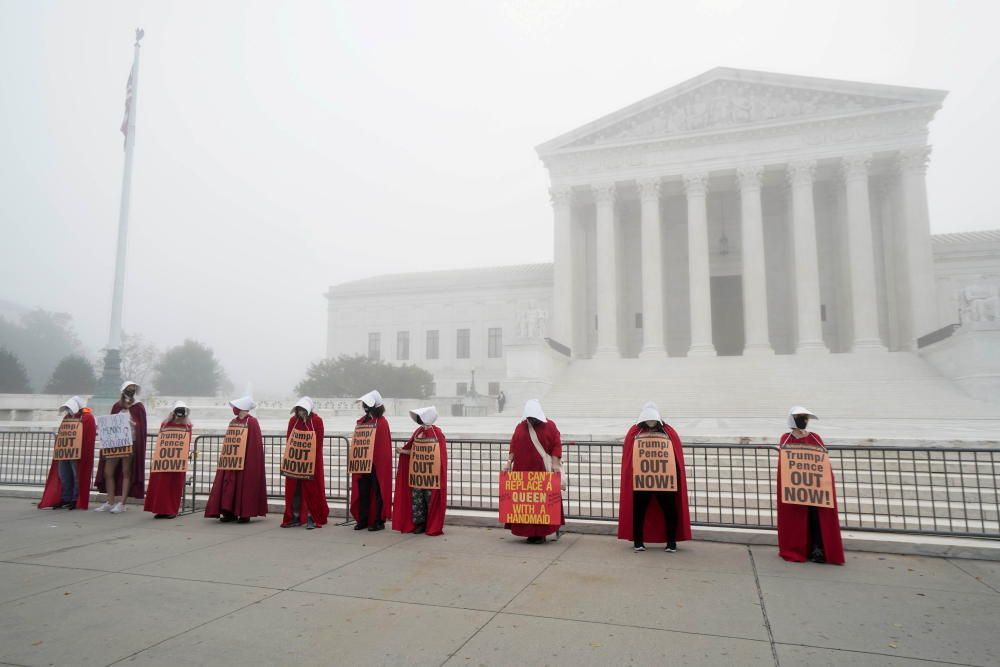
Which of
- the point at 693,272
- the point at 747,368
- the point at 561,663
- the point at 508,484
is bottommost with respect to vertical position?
the point at 561,663

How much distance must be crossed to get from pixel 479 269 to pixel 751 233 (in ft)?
113

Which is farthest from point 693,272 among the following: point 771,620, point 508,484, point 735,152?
point 771,620

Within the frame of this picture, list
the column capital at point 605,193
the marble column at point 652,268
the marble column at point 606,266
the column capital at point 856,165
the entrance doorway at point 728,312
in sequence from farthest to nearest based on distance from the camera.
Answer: the entrance doorway at point 728,312, the column capital at point 605,193, the marble column at point 606,266, the marble column at point 652,268, the column capital at point 856,165

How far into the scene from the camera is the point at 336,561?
650 cm

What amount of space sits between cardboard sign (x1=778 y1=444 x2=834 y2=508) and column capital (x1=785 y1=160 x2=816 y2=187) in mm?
29678

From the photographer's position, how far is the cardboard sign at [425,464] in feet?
25.8

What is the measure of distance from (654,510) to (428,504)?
9.30 feet

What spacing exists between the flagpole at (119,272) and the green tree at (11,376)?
25.4 metres

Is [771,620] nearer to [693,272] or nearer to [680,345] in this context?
[693,272]

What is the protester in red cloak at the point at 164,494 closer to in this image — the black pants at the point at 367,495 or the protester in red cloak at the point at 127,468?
the protester in red cloak at the point at 127,468

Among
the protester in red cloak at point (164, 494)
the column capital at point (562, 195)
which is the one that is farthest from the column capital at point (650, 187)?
the protester in red cloak at point (164, 494)

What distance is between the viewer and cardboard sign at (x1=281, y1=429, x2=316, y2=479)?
A: 8.31m

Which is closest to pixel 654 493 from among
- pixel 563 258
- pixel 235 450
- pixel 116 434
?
pixel 235 450

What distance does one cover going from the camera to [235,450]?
8.66 metres
